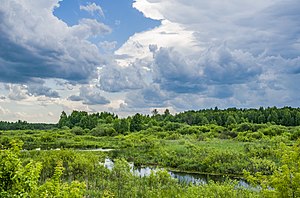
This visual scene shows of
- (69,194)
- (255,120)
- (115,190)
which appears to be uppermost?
(255,120)

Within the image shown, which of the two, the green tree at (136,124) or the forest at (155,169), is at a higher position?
the green tree at (136,124)

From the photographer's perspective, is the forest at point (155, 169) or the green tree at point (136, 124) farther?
the green tree at point (136, 124)

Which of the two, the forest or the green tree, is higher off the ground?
the green tree

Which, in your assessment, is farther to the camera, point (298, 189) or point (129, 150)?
point (129, 150)

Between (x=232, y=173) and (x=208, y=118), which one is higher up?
(x=208, y=118)

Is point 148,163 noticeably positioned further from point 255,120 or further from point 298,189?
point 255,120

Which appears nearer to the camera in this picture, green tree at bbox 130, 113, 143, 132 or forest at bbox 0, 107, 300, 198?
forest at bbox 0, 107, 300, 198

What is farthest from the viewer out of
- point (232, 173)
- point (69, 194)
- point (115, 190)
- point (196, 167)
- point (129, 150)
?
point (129, 150)

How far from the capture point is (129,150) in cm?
5106

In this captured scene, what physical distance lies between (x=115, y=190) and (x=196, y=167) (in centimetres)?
1813

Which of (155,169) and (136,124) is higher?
(136,124)

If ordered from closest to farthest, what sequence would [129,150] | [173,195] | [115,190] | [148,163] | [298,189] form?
[298,189], [173,195], [115,190], [148,163], [129,150]

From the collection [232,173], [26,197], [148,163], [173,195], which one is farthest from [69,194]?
[148,163]

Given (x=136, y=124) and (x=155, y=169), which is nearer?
(x=155, y=169)
